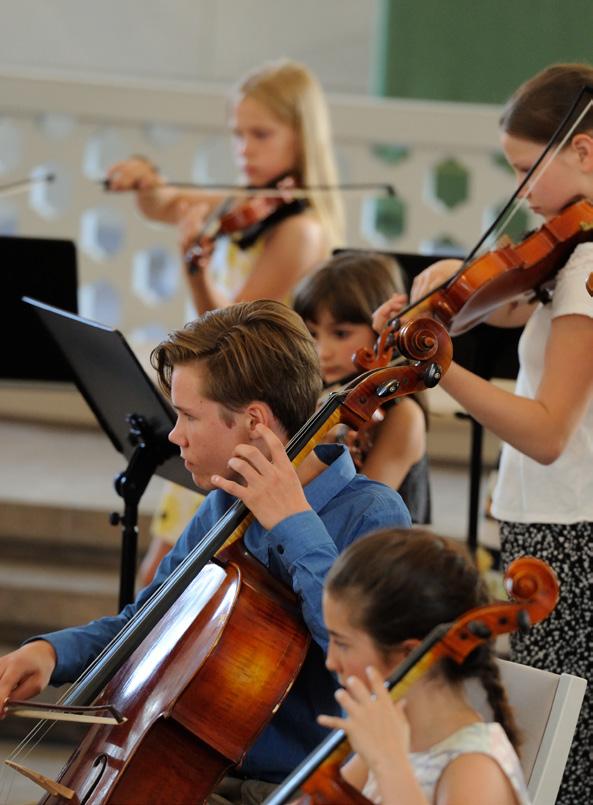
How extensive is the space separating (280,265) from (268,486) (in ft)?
6.23

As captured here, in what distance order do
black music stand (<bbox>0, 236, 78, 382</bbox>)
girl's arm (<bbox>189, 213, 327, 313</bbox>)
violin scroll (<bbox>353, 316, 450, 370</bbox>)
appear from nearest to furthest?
violin scroll (<bbox>353, 316, 450, 370</bbox>)
black music stand (<bbox>0, 236, 78, 382</bbox>)
girl's arm (<bbox>189, 213, 327, 313</bbox>)

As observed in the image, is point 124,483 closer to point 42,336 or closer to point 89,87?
point 42,336

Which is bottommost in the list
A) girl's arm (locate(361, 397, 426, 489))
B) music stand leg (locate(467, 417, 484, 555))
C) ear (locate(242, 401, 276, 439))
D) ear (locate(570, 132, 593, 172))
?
music stand leg (locate(467, 417, 484, 555))

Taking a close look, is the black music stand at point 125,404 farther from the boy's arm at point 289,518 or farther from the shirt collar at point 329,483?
the boy's arm at point 289,518

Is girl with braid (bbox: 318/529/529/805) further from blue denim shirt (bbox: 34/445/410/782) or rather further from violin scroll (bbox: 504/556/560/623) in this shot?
blue denim shirt (bbox: 34/445/410/782)

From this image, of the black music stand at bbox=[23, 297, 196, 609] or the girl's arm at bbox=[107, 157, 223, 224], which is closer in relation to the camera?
the black music stand at bbox=[23, 297, 196, 609]

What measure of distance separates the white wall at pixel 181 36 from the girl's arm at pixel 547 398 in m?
4.43

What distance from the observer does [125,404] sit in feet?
8.51

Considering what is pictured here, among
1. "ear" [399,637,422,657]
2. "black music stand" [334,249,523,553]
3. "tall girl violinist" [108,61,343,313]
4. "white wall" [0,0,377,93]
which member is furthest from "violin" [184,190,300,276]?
"white wall" [0,0,377,93]

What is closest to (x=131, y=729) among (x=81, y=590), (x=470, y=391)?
(x=470, y=391)

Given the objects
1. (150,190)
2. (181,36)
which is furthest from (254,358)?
(181,36)

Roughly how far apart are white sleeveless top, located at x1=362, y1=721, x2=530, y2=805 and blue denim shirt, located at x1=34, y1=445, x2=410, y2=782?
0.95 ft

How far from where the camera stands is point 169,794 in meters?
1.72

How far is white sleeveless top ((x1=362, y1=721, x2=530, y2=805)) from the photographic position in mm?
1438
